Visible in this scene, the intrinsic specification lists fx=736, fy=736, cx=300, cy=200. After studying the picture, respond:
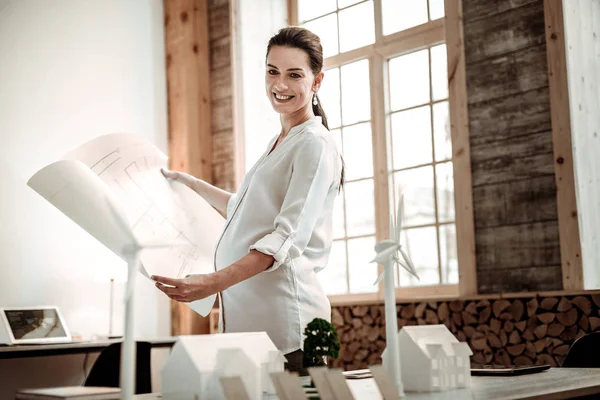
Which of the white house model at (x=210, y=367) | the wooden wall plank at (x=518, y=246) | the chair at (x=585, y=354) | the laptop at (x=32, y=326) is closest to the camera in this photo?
the white house model at (x=210, y=367)

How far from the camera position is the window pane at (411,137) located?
4.57 m

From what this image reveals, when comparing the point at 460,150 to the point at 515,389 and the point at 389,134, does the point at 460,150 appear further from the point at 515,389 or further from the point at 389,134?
the point at 515,389

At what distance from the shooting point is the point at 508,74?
3.79 meters

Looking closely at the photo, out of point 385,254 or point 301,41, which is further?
point 301,41

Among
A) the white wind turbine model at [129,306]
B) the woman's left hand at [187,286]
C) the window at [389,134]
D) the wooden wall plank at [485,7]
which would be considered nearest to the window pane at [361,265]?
the window at [389,134]

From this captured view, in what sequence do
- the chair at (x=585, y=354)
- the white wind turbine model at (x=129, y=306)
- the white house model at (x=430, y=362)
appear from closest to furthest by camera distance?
1. the white wind turbine model at (x=129, y=306)
2. the white house model at (x=430, y=362)
3. the chair at (x=585, y=354)

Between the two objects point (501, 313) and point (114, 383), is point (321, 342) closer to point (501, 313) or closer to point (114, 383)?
point (114, 383)

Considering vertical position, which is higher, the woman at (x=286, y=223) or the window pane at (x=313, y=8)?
the window pane at (x=313, y=8)

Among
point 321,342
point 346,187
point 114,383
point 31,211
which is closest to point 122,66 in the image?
point 31,211

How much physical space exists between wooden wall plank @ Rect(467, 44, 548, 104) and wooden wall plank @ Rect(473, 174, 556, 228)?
1.56ft

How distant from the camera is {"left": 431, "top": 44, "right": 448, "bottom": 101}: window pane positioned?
177 inches

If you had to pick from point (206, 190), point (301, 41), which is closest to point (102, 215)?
point (301, 41)

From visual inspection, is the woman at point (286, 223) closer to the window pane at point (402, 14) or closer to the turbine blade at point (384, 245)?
the turbine blade at point (384, 245)

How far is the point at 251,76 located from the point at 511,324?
2600mm
